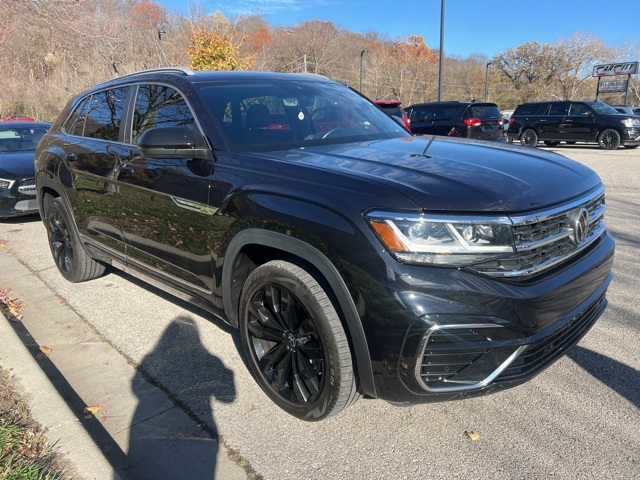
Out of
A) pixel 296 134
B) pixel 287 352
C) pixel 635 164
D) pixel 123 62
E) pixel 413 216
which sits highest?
pixel 123 62

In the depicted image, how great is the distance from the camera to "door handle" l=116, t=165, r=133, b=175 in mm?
3487

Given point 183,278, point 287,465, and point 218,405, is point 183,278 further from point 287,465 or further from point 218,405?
point 287,465

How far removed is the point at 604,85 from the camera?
40.0 metres

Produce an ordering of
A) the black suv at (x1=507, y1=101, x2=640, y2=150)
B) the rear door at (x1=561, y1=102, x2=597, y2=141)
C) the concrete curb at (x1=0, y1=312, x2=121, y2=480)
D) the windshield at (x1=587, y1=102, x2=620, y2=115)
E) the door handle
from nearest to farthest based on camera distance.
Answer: the concrete curb at (x1=0, y1=312, x2=121, y2=480) → the door handle → the black suv at (x1=507, y1=101, x2=640, y2=150) → the windshield at (x1=587, y1=102, x2=620, y2=115) → the rear door at (x1=561, y1=102, x2=597, y2=141)

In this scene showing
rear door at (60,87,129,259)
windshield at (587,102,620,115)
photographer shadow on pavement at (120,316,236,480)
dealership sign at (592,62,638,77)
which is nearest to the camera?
photographer shadow on pavement at (120,316,236,480)

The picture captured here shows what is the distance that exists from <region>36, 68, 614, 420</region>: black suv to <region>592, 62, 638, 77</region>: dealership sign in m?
42.2

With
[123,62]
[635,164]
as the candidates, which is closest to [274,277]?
[635,164]

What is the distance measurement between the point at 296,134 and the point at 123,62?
22683mm

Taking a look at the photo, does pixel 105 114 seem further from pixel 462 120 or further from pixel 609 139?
pixel 609 139

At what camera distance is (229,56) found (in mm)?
17922

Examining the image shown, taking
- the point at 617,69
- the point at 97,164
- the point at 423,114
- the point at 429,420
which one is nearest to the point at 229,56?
the point at 423,114

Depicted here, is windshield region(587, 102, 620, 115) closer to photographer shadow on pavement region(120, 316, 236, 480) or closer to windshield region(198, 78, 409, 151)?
windshield region(198, 78, 409, 151)

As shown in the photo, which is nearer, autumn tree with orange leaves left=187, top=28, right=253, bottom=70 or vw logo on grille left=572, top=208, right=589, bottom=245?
vw logo on grille left=572, top=208, right=589, bottom=245

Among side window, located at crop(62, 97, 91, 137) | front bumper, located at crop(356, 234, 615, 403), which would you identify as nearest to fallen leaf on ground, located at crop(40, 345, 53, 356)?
side window, located at crop(62, 97, 91, 137)
